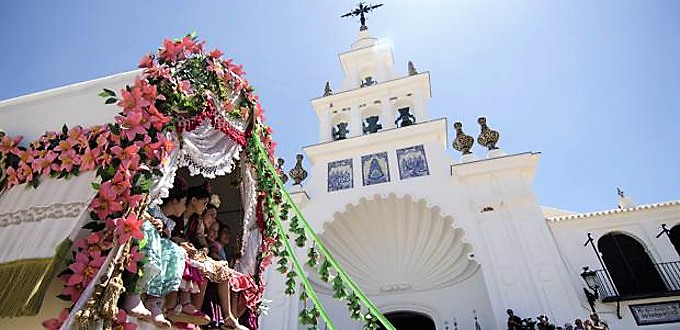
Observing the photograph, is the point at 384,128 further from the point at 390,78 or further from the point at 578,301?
the point at 578,301

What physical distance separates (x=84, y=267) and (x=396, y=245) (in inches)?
234

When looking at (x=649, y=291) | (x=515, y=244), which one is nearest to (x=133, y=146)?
(x=515, y=244)

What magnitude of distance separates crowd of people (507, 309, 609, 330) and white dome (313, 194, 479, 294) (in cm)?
162

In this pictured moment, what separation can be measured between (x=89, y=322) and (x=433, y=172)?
6.20 m

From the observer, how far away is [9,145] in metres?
2.71

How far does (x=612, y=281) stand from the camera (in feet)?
18.7

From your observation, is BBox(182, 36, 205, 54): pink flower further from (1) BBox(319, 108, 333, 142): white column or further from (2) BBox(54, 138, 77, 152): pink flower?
(1) BBox(319, 108, 333, 142): white column

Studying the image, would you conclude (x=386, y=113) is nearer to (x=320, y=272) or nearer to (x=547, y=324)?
(x=547, y=324)

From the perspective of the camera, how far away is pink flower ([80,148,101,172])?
2324 millimetres

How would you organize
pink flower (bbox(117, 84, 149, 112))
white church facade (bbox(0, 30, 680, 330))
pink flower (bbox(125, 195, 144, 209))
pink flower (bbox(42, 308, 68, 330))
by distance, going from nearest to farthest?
pink flower (bbox(42, 308, 68, 330)) → pink flower (bbox(125, 195, 144, 209)) → pink flower (bbox(117, 84, 149, 112)) → white church facade (bbox(0, 30, 680, 330))

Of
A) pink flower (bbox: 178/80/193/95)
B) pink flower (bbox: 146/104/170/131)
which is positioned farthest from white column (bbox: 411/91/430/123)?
pink flower (bbox: 146/104/170/131)

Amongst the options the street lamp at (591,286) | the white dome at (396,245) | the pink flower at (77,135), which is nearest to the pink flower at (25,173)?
the pink flower at (77,135)

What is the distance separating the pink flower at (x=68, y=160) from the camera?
240 centimetres

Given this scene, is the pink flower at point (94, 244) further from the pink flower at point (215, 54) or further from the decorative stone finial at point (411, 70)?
the decorative stone finial at point (411, 70)
